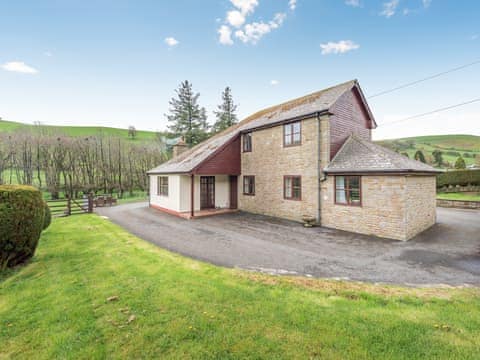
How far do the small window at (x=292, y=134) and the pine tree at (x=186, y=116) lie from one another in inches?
933

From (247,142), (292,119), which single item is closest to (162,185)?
(247,142)

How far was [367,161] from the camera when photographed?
31.1 feet

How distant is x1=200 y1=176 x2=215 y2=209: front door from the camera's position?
15039 mm

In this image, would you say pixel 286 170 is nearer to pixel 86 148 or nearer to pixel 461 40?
pixel 461 40

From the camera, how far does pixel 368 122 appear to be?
13977mm

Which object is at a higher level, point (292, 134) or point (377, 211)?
point (292, 134)

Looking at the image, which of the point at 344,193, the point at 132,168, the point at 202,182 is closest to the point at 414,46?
the point at 344,193

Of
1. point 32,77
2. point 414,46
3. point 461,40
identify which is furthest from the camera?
point 32,77

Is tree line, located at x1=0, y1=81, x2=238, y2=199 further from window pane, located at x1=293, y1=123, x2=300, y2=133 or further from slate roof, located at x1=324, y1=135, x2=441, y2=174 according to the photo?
slate roof, located at x1=324, y1=135, x2=441, y2=174

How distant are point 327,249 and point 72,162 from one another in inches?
1138

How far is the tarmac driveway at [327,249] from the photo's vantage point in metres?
5.46

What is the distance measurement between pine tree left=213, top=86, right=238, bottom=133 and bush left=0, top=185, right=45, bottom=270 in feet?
101

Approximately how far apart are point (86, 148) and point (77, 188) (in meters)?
4.99

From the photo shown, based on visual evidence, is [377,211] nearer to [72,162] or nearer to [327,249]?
[327,249]
